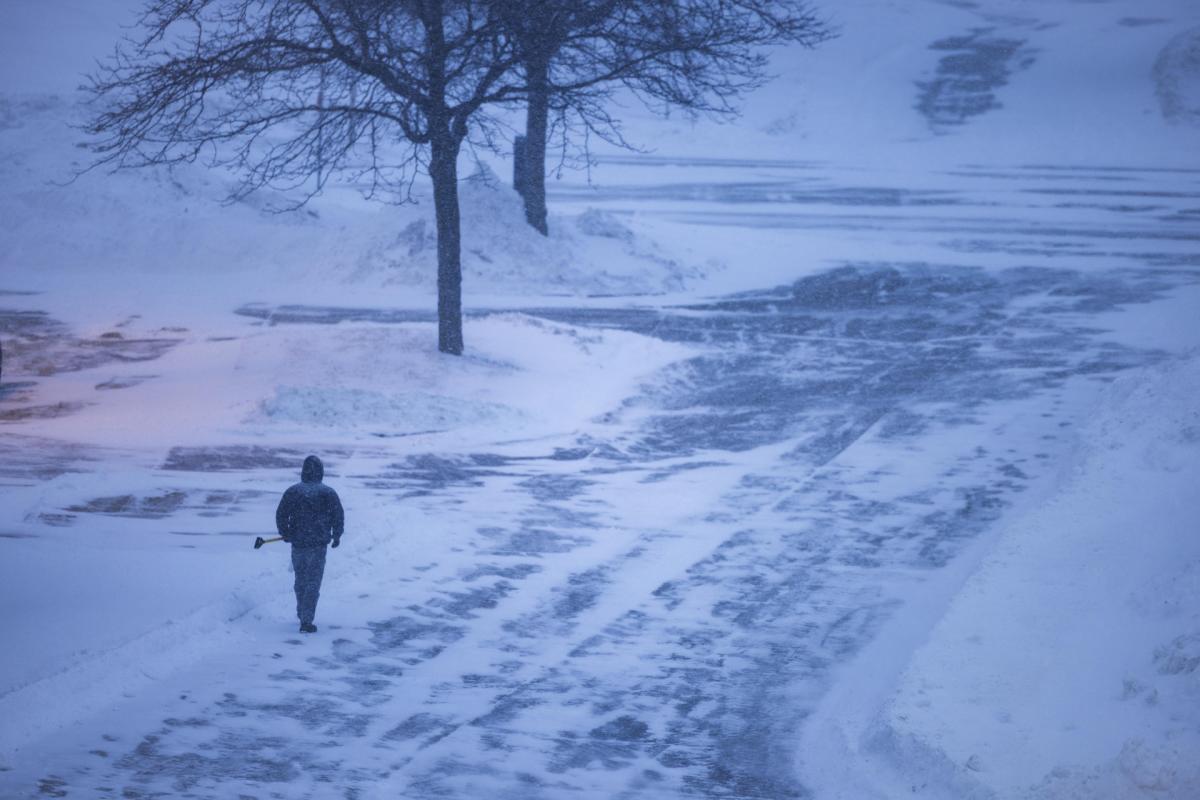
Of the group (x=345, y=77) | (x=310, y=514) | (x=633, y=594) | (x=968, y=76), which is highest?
(x=968, y=76)

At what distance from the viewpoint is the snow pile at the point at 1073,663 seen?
19.1ft

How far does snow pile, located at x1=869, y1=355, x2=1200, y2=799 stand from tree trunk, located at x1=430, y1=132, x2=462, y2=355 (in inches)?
326

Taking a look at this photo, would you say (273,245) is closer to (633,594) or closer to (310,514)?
(633,594)

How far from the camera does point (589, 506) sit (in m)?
11.6

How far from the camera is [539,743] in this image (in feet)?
22.5

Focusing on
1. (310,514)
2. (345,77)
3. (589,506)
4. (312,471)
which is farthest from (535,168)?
(310,514)

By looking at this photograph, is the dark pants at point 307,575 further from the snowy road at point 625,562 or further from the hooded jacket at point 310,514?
the snowy road at point 625,562

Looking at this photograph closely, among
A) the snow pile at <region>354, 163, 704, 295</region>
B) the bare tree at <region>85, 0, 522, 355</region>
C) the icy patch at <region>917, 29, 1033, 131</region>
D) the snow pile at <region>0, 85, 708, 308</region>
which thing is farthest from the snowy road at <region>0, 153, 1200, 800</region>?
the icy patch at <region>917, 29, 1033, 131</region>

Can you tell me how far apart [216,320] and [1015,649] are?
15.9 meters

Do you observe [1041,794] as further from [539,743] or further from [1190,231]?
[1190,231]

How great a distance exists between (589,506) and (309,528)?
3876 mm

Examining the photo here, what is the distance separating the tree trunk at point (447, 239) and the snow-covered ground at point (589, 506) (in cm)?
44

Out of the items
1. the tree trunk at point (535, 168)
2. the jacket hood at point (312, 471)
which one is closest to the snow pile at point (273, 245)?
the tree trunk at point (535, 168)

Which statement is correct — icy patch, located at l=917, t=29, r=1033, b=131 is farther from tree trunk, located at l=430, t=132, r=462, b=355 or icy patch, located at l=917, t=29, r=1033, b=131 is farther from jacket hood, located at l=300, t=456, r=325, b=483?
jacket hood, located at l=300, t=456, r=325, b=483
